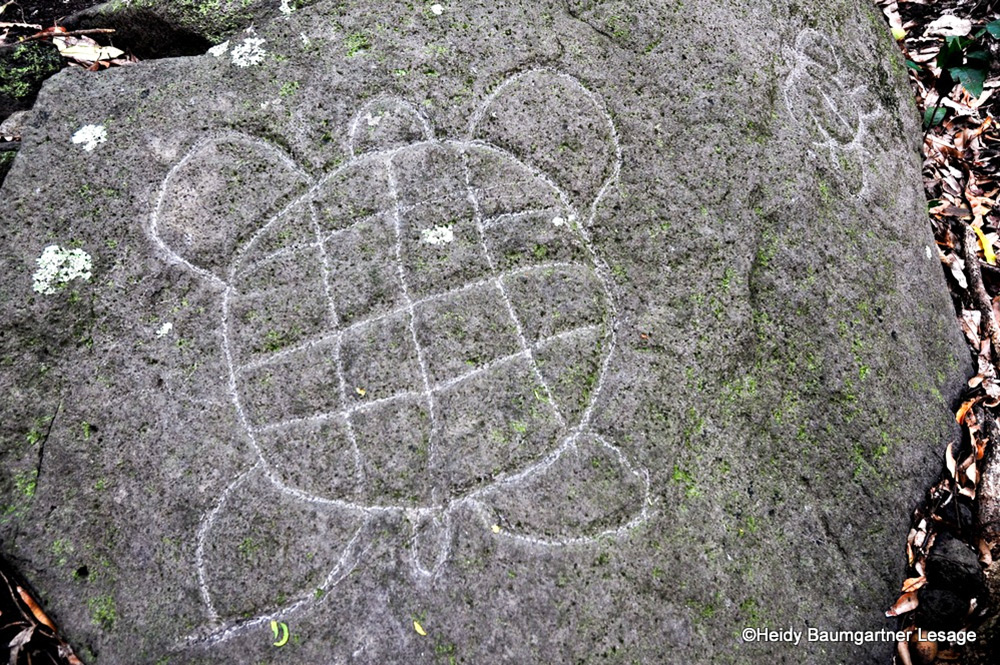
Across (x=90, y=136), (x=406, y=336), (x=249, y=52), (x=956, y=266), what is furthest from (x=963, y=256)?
(x=90, y=136)

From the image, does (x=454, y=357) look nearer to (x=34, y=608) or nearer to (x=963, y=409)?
(x=34, y=608)

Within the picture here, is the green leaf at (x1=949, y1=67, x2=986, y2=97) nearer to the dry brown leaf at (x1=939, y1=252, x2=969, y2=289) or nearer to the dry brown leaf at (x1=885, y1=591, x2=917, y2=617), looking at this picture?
the dry brown leaf at (x1=939, y1=252, x2=969, y2=289)

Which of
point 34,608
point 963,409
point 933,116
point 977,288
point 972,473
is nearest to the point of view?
point 34,608

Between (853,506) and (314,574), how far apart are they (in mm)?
1388

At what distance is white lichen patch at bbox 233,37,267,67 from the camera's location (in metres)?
2.07

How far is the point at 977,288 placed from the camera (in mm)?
2666

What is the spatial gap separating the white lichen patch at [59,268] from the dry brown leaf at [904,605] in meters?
2.22

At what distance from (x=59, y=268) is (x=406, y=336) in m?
0.87

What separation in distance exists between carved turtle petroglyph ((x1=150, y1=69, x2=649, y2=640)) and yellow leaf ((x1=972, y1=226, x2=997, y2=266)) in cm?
165

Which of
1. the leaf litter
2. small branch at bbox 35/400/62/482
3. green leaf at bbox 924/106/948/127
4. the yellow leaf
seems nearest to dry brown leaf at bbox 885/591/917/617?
the leaf litter

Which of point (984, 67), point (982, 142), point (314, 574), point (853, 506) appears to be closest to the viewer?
point (314, 574)

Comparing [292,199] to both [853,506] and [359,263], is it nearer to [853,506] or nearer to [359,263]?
[359,263]

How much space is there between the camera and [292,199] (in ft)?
6.48

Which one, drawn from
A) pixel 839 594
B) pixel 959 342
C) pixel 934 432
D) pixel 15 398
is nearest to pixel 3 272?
pixel 15 398
